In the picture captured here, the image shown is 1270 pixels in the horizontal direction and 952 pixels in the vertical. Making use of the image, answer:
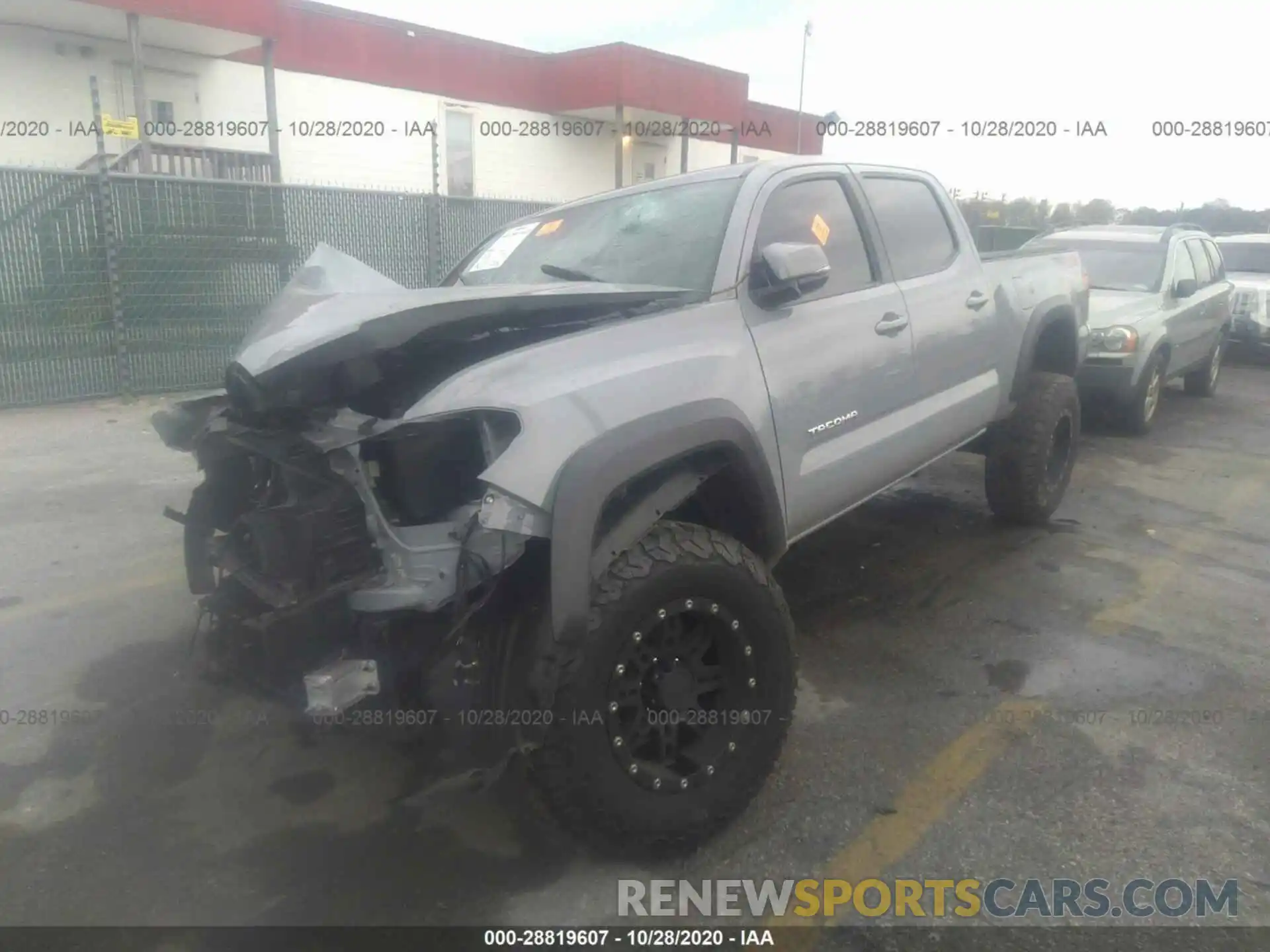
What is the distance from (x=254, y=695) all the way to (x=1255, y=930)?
273 cm

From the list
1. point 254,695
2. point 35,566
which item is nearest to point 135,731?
point 254,695

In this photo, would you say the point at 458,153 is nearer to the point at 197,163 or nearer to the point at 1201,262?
the point at 197,163

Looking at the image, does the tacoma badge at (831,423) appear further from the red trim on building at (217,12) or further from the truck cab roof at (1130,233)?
the red trim on building at (217,12)

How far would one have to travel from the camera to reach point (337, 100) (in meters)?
16.7

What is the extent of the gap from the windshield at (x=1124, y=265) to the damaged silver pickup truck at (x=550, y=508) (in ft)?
21.6

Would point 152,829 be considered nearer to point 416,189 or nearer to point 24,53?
point 24,53

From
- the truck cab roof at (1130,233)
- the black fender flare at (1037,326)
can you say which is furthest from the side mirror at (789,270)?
the truck cab roof at (1130,233)

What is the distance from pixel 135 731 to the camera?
335 cm

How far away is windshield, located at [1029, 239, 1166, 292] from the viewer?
8625 mm

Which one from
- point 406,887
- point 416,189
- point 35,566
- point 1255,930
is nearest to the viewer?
point 1255,930

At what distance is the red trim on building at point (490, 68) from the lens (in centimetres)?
1598

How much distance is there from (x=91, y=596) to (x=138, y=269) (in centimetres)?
578

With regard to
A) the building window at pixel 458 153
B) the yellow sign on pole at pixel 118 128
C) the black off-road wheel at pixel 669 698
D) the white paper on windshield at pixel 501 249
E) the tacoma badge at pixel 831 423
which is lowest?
the black off-road wheel at pixel 669 698

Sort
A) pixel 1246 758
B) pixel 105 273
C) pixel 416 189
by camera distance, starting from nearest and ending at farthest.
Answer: pixel 1246 758 → pixel 105 273 → pixel 416 189
